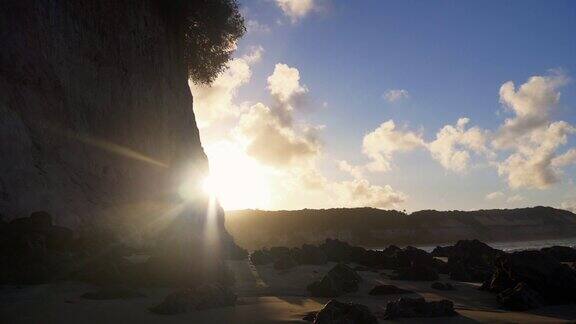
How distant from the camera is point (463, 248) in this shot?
2042cm

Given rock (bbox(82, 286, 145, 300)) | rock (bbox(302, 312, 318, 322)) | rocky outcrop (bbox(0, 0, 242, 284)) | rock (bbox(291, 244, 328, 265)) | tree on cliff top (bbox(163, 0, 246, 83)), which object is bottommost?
rock (bbox(302, 312, 318, 322))

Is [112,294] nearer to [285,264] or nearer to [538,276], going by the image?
[538,276]

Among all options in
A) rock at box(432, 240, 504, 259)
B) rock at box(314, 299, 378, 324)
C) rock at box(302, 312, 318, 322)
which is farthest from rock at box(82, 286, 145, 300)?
rock at box(432, 240, 504, 259)

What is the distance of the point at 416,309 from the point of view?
7.37 metres

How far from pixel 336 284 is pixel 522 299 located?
3911 millimetres

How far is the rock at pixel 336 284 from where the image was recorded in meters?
10.6

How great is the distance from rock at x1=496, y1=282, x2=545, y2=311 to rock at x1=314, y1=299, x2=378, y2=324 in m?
3.74

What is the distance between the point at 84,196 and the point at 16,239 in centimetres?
483

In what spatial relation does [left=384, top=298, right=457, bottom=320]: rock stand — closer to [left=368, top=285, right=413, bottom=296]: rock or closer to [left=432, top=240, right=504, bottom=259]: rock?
[left=368, top=285, right=413, bottom=296]: rock

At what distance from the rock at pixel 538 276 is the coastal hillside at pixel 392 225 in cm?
6184

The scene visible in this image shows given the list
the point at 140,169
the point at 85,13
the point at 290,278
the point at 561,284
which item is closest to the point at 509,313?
the point at 561,284

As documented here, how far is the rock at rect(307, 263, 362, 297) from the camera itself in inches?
417

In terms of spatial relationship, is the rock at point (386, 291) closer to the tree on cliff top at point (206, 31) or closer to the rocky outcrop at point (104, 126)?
the rocky outcrop at point (104, 126)

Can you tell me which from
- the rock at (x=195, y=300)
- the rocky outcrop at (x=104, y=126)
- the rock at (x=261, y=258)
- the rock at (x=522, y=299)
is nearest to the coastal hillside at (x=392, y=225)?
the rock at (x=261, y=258)
